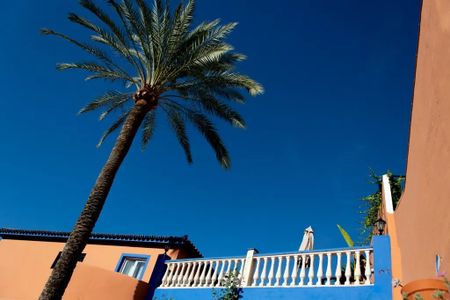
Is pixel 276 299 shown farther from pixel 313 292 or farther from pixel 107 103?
pixel 107 103

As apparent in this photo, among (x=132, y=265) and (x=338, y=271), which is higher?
(x=132, y=265)

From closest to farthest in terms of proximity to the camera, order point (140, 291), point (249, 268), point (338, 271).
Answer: point (338, 271), point (249, 268), point (140, 291)

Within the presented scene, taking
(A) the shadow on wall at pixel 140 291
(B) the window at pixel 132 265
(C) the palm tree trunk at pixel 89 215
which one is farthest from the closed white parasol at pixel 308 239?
(B) the window at pixel 132 265

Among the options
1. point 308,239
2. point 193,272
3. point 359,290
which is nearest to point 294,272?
point 359,290

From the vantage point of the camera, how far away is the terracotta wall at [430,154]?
4.22 m

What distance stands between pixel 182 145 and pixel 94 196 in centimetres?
481

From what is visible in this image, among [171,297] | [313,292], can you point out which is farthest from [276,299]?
[171,297]

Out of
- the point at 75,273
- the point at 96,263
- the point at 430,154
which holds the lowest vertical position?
the point at 75,273

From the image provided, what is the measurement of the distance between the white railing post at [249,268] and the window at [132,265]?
5.66 m

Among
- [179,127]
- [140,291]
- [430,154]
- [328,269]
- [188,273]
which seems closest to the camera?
[430,154]

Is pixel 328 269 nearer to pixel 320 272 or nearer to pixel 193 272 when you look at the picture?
pixel 320 272

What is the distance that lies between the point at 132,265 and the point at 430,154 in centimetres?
1247

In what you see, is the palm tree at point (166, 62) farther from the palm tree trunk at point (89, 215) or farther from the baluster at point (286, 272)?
the baluster at point (286, 272)

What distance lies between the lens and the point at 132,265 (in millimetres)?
14125
